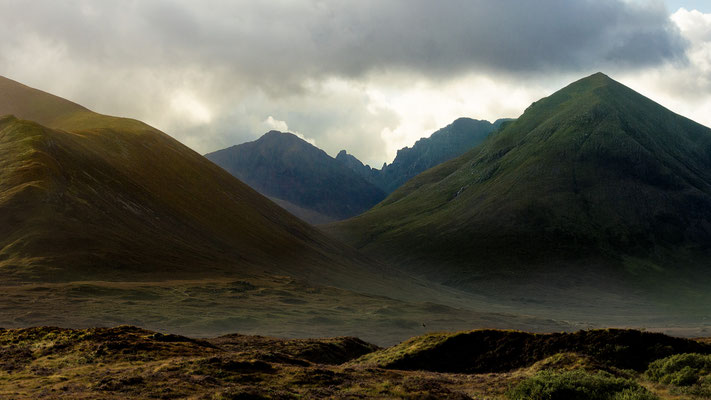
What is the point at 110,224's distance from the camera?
14200 centimetres

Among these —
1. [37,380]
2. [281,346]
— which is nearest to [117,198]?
[281,346]

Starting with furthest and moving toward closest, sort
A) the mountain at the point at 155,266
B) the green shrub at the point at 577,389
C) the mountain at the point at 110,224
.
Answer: the mountain at the point at 110,224 < the mountain at the point at 155,266 < the green shrub at the point at 577,389

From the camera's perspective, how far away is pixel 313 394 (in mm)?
32250

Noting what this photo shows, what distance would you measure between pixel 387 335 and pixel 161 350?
65.9 meters

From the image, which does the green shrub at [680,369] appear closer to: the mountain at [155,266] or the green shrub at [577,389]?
the green shrub at [577,389]

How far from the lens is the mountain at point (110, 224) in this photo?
124 m

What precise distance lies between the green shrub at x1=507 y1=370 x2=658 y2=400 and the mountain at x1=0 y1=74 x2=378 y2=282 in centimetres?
10361

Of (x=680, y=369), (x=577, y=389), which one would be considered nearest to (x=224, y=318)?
(x=680, y=369)

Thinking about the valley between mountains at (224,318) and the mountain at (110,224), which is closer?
the valley between mountains at (224,318)

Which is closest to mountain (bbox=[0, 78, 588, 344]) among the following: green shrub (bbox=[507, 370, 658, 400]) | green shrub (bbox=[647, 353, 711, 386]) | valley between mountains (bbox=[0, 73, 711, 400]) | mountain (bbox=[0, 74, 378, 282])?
mountain (bbox=[0, 74, 378, 282])

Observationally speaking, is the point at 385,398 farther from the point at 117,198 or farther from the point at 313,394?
the point at 117,198

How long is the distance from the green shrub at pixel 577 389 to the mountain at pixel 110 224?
4079 inches

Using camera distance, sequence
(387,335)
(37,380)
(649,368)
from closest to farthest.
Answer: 1. (37,380)
2. (649,368)
3. (387,335)

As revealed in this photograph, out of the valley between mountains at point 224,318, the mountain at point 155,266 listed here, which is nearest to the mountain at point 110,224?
the mountain at point 155,266
